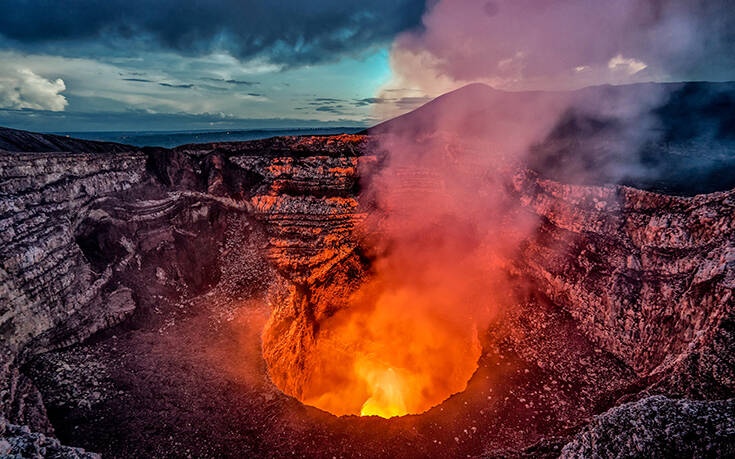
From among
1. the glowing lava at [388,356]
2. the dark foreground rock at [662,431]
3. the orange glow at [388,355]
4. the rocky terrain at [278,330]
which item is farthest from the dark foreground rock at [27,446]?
the orange glow at [388,355]

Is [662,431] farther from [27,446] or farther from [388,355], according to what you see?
[388,355]

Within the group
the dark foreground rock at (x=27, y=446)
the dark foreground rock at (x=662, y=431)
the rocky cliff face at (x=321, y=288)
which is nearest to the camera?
the dark foreground rock at (x=662, y=431)

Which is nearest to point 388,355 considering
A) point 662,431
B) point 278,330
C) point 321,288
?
point 321,288

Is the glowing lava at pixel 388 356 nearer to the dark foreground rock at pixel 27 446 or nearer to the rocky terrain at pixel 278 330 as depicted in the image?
the rocky terrain at pixel 278 330

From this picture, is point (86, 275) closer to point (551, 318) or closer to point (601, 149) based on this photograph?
point (551, 318)

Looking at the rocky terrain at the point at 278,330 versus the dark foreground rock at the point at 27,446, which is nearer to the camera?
the dark foreground rock at the point at 27,446

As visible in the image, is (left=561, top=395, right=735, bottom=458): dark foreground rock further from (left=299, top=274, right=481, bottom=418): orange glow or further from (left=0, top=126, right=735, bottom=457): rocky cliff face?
(left=299, top=274, right=481, bottom=418): orange glow
